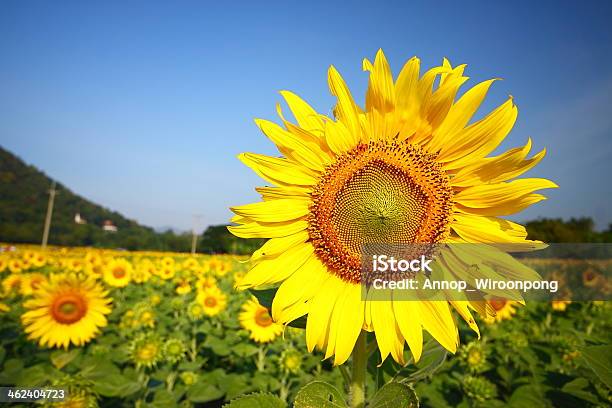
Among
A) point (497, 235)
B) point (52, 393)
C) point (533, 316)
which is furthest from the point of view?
point (533, 316)

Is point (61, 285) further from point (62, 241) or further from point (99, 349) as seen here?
point (62, 241)

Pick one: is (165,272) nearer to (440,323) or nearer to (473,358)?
(473,358)

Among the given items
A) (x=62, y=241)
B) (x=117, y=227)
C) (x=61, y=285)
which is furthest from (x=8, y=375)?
(x=117, y=227)

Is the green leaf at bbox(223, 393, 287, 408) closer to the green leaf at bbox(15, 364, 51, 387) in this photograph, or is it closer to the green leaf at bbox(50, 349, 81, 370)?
the green leaf at bbox(15, 364, 51, 387)

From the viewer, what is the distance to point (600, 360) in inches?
56.2

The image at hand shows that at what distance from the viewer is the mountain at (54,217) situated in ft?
170

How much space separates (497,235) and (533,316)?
28.7 feet

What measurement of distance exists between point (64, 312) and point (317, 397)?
4.30 meters

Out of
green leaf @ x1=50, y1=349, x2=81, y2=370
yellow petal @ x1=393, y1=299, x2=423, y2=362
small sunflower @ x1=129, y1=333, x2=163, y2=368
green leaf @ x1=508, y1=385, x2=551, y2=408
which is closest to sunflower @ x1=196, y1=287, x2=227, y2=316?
small sunflower @ x1=129, y1=333, x2=163, y2=368

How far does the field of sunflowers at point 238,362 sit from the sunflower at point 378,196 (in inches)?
5.8

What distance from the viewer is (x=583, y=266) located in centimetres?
773

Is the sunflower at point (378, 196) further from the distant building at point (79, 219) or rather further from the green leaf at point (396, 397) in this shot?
the distant building at point (79, 219)

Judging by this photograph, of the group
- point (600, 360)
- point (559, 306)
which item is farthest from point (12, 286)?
point (559, 306)

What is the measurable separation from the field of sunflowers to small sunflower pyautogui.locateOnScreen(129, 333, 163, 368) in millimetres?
12
